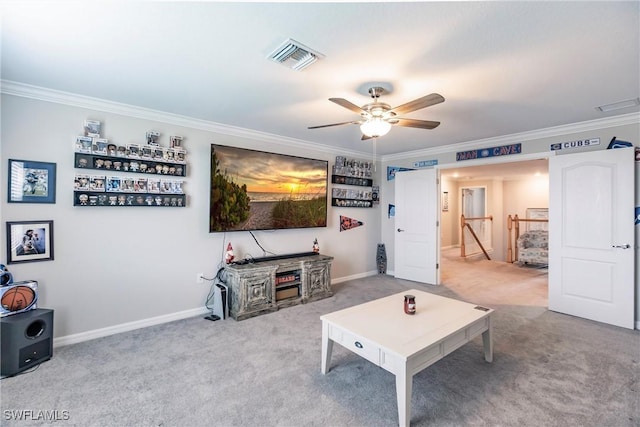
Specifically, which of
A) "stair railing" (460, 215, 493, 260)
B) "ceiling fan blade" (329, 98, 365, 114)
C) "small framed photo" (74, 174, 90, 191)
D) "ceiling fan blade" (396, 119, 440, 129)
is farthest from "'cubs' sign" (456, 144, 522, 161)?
"small framed photo" (74, 174, 90, 191)

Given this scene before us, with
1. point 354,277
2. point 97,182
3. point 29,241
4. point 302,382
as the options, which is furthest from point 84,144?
point 354,277

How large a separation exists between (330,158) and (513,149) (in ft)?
8.61

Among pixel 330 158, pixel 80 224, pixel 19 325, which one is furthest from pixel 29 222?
pixel 330 158

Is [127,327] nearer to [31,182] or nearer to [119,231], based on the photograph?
[119,231]

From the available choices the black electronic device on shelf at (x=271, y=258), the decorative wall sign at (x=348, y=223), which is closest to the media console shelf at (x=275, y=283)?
the black electronic device on shelf at (x=271, y=258)

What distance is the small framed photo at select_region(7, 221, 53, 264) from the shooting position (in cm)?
251

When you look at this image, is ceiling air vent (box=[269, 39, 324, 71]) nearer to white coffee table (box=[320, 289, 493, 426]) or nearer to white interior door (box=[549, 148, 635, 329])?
white coffee table (box=[320, 289, 493, 426])

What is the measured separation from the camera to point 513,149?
4.09 meters

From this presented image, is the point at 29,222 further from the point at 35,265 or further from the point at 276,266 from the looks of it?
the point at 276,266

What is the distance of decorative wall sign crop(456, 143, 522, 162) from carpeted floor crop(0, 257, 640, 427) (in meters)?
2.26

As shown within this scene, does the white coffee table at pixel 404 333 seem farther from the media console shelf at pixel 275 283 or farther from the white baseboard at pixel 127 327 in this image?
the white baseboard at pixel 127 327

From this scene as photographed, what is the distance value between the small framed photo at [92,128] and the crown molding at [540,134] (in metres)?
4.44

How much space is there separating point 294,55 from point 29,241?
2770 millimetres

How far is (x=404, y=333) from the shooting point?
6.58 ft
